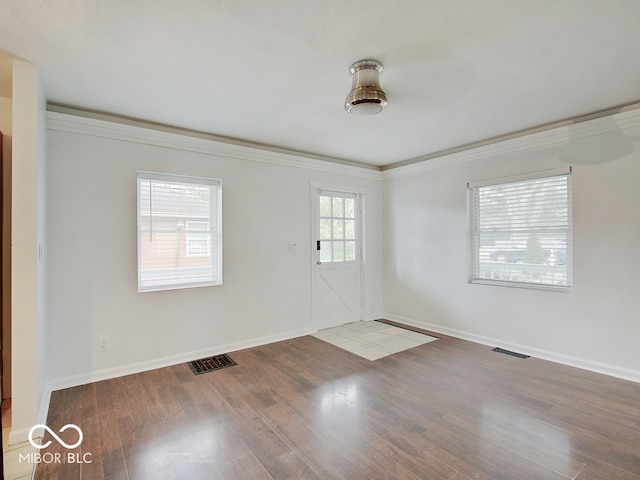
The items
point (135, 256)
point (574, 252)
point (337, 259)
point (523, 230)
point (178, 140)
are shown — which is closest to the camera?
point (135, 256)

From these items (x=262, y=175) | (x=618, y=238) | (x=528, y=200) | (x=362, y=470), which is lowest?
(x=362, y=470)

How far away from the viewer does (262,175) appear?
164 inches

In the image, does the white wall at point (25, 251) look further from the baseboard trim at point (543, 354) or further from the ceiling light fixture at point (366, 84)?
the baseboard trim at point (543, 354)

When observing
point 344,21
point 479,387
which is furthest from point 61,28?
point 479,387

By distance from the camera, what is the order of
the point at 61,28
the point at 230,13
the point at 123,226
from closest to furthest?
the point at 230,13 < the point at 61,28 < the point at 123,226

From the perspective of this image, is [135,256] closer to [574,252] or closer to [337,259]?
[337,259]

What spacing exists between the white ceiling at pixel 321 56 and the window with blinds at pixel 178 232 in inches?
26.9

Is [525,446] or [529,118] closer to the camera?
[525,446]

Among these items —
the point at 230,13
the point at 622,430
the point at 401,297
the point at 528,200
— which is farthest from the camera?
the point at 401,297

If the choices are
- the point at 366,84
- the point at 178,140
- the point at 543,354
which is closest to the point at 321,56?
the point at 366,84

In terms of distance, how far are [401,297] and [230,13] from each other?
4.37 metres

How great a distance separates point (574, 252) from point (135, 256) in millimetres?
4433

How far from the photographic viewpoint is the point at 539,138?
143 inches

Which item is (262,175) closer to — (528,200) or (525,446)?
(528,200)
